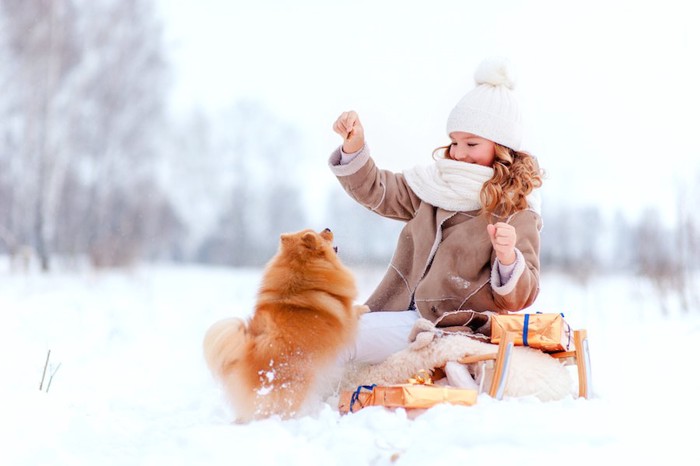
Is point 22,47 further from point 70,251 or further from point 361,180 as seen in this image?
point 361,180

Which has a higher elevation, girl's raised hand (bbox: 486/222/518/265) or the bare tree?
the bare tree

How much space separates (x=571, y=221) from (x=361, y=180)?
2119cm

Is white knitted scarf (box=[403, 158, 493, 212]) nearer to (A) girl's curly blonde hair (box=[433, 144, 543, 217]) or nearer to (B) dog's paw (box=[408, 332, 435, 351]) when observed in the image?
(A) girl's curly blonde hair (box=[433, 144, 543, 217])

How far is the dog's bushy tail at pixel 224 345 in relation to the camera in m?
2.23

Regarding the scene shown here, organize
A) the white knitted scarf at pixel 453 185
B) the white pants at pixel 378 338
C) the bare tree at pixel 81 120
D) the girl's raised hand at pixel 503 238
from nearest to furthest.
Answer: the girl's raised hand at pixel 503 238, the white pants at pixel 378 338, the white knitted scarf at pixel 453 185, the bare tree at pixel 81 120

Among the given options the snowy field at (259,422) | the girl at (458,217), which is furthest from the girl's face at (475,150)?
the snowy field at (259,422)

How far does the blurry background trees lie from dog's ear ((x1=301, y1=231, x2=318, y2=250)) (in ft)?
9.68

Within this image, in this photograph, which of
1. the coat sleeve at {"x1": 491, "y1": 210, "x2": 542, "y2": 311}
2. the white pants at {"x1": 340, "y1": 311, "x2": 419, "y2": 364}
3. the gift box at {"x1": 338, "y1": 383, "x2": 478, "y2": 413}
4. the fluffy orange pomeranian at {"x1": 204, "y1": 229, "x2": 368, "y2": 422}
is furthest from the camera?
the white pants at {"x1": 340, "y1": 311, "x2": 419, "y2": 364}

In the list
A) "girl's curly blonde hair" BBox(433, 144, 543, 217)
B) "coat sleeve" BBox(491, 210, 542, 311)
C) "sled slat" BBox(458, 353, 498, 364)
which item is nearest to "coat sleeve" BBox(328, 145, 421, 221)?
"girl's curly blonde hair" BBox(433, 144, 543, 217)

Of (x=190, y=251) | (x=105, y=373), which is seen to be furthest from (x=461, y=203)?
(x=190, y=251)

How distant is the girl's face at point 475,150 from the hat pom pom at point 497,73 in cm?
30

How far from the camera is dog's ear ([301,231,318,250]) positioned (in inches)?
95.9

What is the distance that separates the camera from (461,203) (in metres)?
2.92

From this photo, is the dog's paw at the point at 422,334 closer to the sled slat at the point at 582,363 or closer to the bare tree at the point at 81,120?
the sled slat at the point at 582,363
